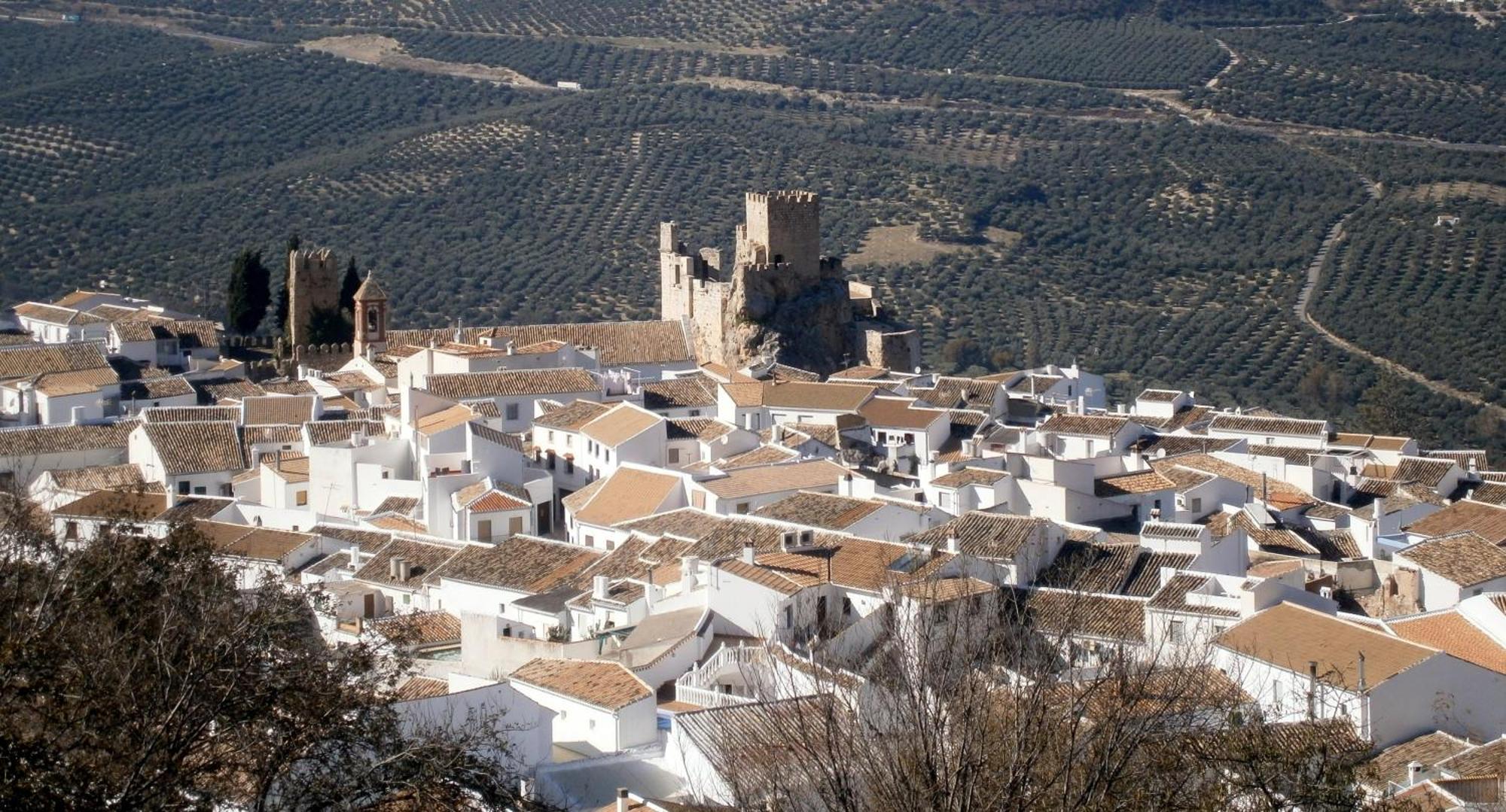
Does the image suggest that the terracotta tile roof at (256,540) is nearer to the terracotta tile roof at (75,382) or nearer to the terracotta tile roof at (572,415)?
the terracotta tile roof at (572,415)

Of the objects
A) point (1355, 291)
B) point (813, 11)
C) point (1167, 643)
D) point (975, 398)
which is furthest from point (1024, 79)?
point (1167, 643)

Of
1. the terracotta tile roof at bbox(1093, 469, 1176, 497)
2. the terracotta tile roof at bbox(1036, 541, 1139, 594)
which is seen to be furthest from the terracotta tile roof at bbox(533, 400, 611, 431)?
the terracotta tile roof at bbox(1036, 541, 1139, 594)

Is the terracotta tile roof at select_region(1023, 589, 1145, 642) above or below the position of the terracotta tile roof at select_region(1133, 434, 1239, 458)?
above

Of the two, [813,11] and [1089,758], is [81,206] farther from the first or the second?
[1089,758]

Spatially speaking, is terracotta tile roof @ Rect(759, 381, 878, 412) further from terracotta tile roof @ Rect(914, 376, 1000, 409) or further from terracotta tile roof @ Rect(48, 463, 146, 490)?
terracotta tile roof @ Rect(48, 463, 146, 490)

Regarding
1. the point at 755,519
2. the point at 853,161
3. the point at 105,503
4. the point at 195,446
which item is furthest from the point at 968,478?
the point at 853,161

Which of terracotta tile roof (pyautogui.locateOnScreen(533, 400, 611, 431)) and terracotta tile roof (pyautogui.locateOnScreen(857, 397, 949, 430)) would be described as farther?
terracotta tile roof (pyautogui.locateOnScreen(857, 397, 949, 430))
